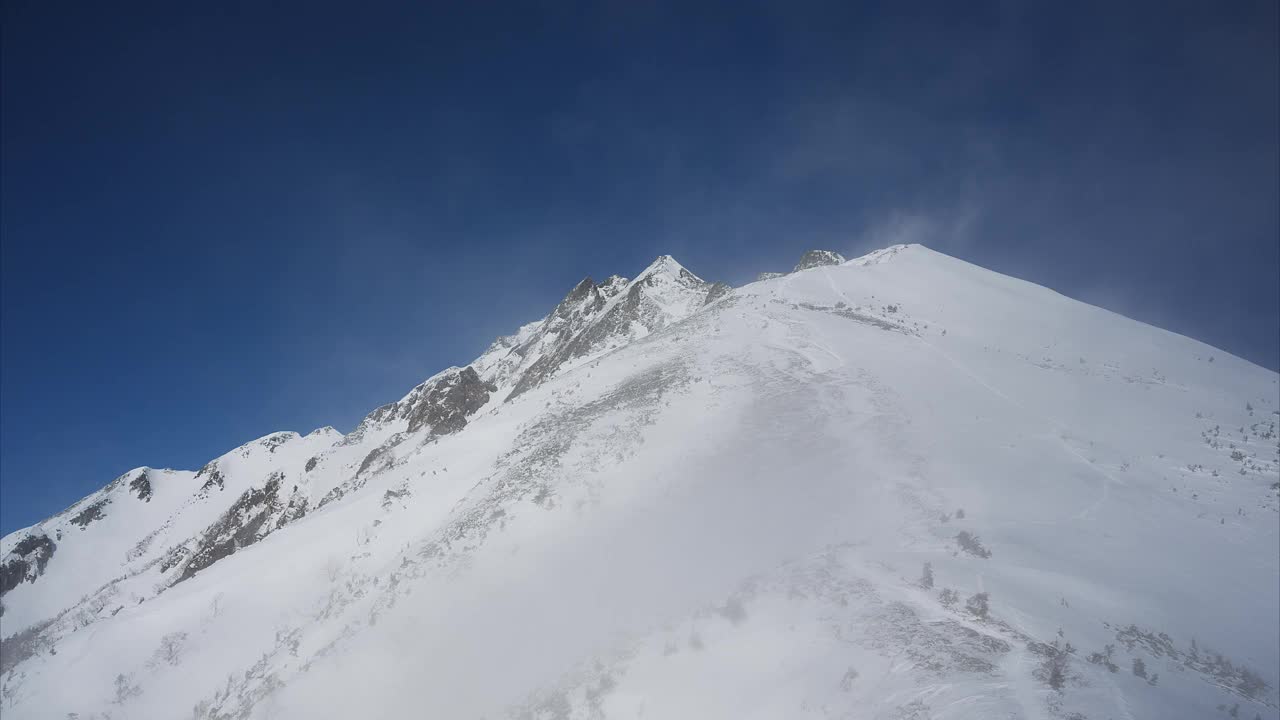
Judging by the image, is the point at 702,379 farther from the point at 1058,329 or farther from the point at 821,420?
the point at 1058,329

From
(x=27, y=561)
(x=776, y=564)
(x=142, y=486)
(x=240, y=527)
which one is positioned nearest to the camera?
(x=776, y=564)

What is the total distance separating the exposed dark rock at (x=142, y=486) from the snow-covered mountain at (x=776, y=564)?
269 feet

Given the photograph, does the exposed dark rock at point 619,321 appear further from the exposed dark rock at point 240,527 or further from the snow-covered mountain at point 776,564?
the exposed dark rock at point 240,527

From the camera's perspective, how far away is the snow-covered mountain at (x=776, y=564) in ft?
33.4

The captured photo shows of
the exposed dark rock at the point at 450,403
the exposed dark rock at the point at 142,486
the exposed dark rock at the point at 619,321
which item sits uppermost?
the exposed dark rock at the point at 619,321

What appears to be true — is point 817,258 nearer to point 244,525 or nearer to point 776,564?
point 776,564

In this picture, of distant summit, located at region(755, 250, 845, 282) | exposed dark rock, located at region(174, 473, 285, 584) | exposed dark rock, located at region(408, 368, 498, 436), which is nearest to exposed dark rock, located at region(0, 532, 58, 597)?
exposed dark rock, located at region(174, 473, 285, 584)

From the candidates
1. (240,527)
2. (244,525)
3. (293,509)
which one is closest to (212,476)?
(240,527)

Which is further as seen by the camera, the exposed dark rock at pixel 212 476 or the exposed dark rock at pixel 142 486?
the exposed dark rock at pixel 142 486

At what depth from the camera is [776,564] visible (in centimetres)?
1293

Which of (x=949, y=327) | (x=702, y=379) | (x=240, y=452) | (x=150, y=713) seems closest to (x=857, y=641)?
(x=702, y=379)

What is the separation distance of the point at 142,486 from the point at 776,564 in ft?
351

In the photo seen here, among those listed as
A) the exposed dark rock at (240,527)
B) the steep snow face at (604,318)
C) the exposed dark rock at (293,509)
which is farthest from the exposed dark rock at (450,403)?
the exposed dark rock at (240,527)

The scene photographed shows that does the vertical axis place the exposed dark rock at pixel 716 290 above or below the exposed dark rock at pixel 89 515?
above
